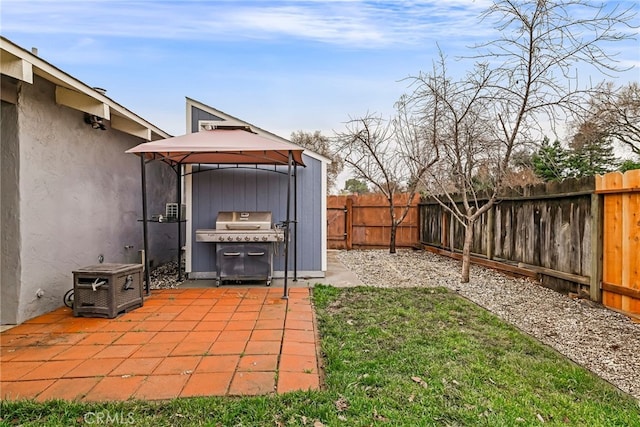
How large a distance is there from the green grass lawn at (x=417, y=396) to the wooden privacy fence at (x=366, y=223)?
6995mm

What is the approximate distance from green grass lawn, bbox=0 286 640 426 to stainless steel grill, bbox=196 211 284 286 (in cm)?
215

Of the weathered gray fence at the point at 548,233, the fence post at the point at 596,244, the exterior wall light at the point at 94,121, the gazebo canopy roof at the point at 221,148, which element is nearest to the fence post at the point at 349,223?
the weathered gray fence at the point at 548,233

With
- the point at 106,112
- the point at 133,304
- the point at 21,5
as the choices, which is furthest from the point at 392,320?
the point at 21,5

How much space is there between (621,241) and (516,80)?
7.29 ft

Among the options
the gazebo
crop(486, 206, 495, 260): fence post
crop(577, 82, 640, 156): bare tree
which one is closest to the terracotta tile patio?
the gazebo

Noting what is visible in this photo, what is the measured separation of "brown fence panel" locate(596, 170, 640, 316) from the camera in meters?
3.54

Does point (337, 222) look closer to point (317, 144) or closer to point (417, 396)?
point (317, 144)

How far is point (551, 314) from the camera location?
380cm

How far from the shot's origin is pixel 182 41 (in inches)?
270

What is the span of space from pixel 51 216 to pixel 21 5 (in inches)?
102

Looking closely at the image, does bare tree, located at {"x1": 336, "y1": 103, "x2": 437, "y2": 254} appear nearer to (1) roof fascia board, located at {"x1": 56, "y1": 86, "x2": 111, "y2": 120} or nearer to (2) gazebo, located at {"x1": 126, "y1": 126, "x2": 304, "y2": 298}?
(2) gazebo, located at {"x1": 126, "y1": 126, "x2": 304, "y2": 298}

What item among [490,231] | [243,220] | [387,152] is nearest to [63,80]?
[243,220]

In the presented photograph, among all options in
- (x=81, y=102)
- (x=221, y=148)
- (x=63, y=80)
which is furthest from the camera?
(x=221, y=148)

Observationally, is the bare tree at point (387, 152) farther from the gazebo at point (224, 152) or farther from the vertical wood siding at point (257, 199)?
the gazebo at point (224, 152)
